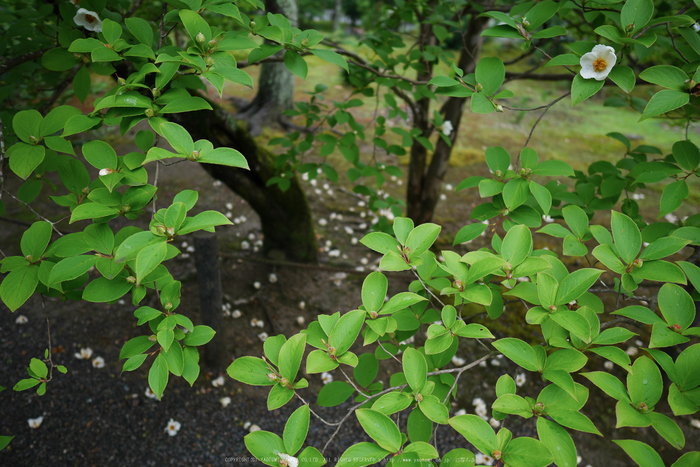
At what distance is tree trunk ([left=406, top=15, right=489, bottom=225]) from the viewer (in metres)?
2.54

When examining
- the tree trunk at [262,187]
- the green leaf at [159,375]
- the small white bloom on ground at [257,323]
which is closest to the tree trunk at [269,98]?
the tree trunk at [262,187]

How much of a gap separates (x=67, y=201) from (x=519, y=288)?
115cm

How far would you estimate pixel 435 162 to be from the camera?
2912mm

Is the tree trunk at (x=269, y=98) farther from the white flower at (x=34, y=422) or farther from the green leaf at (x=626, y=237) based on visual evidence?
the green leaf at (x=626, y=237)

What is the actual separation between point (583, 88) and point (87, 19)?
136cm

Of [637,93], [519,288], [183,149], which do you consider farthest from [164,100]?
[637,93]

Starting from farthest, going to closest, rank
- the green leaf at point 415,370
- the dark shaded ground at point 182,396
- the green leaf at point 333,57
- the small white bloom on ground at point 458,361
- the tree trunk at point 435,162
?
the tree trunk at point 435,162 < the small white bloom on ground at point 458,361 < the dark shaded ground at point 182,396 < the green leaf at point 333,57 < the green leaf at point 415,370

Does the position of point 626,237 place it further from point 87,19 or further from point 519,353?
point 87,19

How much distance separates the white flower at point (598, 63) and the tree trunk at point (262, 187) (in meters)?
1.75

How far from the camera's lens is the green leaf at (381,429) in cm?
68

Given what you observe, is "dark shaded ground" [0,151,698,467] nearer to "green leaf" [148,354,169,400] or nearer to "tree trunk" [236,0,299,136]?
"green leaf" [148,354,169,400]

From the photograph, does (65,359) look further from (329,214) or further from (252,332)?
(329,214)

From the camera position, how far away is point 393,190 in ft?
13.9

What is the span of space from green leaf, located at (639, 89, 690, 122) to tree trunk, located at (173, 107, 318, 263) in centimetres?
189
